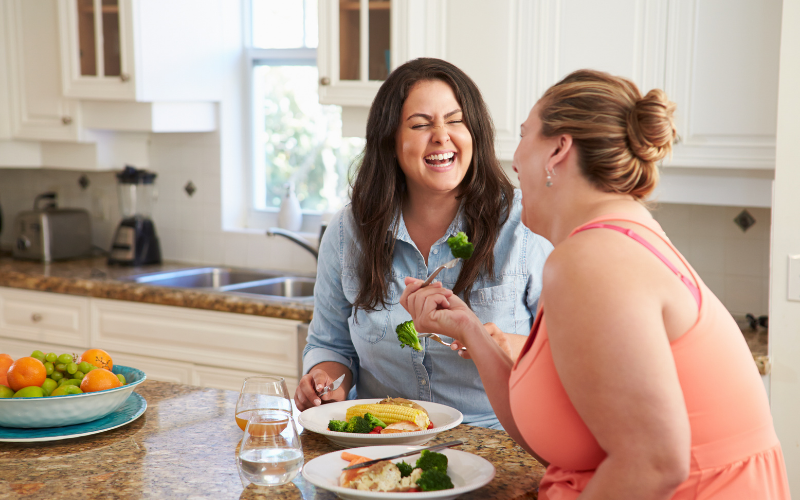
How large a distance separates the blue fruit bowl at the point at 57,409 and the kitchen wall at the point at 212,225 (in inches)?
79.2

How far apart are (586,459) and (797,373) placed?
134cm

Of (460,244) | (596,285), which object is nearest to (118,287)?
(460,244)

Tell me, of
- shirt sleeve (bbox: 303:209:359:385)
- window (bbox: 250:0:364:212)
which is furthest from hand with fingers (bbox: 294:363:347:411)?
window (bbox: 250:0:364:212)

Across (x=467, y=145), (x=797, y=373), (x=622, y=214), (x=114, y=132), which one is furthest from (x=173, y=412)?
(x=114, y=132)

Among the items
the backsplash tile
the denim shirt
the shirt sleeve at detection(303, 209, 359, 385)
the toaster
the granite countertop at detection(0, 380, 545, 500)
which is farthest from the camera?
the toaster

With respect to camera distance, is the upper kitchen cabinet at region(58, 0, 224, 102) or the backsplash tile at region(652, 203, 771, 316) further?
the upper kitchen cabinet at region(58, 0, 224, 102)

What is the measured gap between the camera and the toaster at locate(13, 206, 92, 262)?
141 inches

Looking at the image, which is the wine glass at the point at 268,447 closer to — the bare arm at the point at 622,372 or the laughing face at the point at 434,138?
the bare arm at the point at 622,372

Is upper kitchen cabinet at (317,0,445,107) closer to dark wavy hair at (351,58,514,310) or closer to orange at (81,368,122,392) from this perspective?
dark wavy hair at (351,58,514,310)

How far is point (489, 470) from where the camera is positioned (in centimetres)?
110

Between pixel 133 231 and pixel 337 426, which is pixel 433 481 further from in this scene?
pixel 133 231

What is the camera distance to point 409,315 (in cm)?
173

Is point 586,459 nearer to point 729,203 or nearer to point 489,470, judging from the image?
point 489,470

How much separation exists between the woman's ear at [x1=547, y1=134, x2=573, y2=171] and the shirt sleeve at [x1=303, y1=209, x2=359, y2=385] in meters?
0.81
